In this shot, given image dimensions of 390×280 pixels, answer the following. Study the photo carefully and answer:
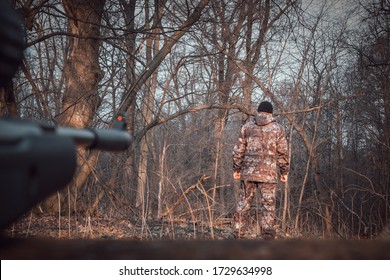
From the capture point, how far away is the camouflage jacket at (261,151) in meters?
6.73

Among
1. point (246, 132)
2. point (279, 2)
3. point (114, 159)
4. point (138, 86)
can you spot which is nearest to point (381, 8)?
point (279, 2)

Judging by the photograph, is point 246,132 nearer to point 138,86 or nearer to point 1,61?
point 138,86

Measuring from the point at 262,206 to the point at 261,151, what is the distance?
0.79 m

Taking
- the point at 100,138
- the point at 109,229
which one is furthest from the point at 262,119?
the point at 100,138

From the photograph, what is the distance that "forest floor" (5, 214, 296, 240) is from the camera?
6.19m

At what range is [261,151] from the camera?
6777 mm

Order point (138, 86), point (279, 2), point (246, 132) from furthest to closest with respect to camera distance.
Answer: point (279, 2)
point (138, 86)
point (246, 132)

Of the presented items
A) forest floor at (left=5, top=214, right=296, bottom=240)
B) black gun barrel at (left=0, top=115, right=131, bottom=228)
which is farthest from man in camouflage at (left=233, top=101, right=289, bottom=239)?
black gun barrel at (left=0, top=115, right=131, bottom=228)

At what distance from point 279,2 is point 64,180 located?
8.47 meters

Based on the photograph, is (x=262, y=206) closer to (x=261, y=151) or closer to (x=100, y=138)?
(x=261, y=151)

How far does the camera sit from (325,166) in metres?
16.7

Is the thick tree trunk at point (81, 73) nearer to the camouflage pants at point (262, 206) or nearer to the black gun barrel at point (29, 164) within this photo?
the camouflage pants at point (262, 206)

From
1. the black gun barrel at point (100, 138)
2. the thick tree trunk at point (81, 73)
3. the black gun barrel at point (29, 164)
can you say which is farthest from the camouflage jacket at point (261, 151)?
the black gun barrel at point (29, 164)

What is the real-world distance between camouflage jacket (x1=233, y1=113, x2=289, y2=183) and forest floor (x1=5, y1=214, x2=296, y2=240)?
0.92m
